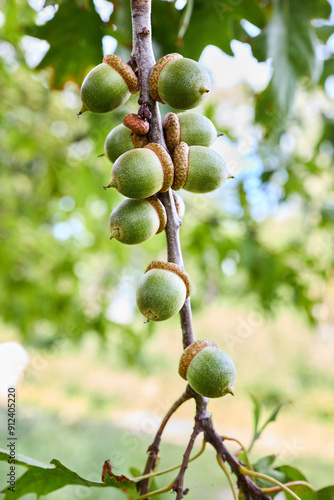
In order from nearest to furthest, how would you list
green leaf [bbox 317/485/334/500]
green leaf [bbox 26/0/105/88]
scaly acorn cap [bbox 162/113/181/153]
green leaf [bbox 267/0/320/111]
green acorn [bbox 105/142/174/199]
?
green acorn [bbox 105/142/174/199], scaly acorn cap [bbox 162/113/181/153], green leaf [bbox 317/485/334/500], green leaf [bbox 26/0/105/88], green leaf [bbox 267/0/320/111]

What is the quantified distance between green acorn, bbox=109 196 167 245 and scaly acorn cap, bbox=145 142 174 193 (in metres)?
0.05

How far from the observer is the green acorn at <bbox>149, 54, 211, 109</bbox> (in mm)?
907

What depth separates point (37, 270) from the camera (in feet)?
13.7

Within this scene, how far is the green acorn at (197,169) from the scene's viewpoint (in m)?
0.94

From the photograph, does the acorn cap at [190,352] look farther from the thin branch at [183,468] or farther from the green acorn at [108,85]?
the green acorn at [108,85]

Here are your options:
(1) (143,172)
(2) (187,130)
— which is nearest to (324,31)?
(2) (187,130)

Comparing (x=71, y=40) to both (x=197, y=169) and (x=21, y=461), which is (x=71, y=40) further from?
(x=21, y=461)

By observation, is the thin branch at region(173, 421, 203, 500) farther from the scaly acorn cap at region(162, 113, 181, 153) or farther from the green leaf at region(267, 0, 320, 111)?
the green leaf at region(267, 0, 320, 111)

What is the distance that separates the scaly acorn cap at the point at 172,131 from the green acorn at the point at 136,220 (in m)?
0.13

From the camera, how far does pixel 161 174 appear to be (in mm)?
895

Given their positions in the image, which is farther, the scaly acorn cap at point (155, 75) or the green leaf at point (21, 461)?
the green leaf at point (21, 461)

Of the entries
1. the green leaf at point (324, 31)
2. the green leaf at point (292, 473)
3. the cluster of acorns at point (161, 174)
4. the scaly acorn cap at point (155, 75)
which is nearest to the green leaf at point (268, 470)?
the green leaf at point (292, 473)

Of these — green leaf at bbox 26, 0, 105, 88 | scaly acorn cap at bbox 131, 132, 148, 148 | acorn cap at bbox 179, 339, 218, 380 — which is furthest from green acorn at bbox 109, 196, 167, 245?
green leaf at bbox 26, 0, 105, 88

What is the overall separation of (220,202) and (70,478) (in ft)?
16.2
